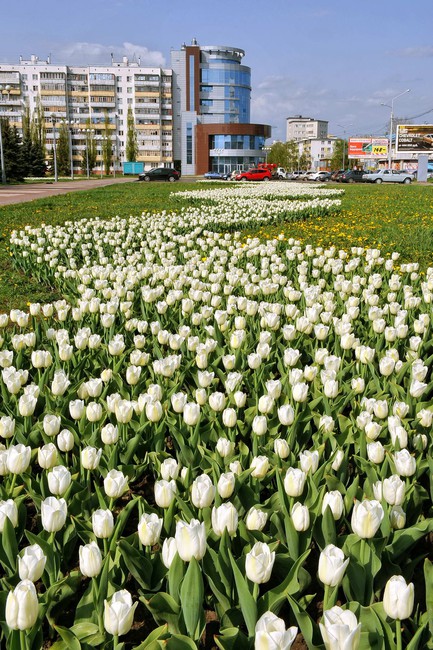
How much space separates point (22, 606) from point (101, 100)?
374 ft

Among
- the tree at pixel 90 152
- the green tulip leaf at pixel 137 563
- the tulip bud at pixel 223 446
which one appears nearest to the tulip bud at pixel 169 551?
the green tulip leaf at pixel 137 563

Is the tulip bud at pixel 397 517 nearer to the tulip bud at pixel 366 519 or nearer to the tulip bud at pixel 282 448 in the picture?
the tulip bud at pixel 366 519

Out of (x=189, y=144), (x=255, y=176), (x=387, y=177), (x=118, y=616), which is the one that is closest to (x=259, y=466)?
(x=118, y=616)

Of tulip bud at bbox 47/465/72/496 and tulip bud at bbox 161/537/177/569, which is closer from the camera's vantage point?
tulip bud at bbox 161/537/177/569

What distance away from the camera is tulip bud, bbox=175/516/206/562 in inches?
70.6

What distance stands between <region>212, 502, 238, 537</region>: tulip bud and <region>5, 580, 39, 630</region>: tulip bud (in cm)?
60

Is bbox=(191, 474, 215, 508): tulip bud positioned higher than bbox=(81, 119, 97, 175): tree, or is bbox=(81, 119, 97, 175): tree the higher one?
Answer: bbox=(81, 119, 97, 175): tree

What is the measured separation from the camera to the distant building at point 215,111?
86.1 metres

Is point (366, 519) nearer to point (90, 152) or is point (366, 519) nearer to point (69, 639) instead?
point (69, 639)

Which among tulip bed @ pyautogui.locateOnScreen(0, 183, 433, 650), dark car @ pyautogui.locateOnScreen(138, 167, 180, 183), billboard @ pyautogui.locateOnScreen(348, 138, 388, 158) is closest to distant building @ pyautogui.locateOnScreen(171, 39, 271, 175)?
billboard @ pyautogui.locateOnScreen(348, 138, 388, 158)

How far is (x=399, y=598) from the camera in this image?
1.61m

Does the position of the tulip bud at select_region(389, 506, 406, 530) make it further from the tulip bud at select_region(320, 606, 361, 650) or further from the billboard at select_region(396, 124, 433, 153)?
the billboard at select_region(396, 124, 433, 153)

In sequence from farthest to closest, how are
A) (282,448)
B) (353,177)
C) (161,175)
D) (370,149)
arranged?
(370,149) < (353,177) < (161,175) < (282,448)

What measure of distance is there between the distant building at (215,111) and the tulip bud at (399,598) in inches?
3428
